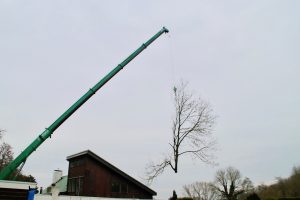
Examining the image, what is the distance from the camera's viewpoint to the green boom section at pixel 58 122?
19.7m

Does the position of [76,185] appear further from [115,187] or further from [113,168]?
[113,168]

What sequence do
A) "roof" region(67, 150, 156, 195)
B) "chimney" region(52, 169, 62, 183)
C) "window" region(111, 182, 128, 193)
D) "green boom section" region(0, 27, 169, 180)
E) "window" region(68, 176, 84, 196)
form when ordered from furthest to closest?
1. "chimney" region(52, 169, 62, 183)
2. "window" region(111, 182, 128, 193)
3. "window" region(68, 176, 84, 196)
4. "roof" region(67, 150, 156, 195)
5. "green boom section" region(0, 27, 169, 180)

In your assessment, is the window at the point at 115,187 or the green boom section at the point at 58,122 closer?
the green boom section at the point at 58,122

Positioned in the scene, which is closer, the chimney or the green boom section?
the green boom section

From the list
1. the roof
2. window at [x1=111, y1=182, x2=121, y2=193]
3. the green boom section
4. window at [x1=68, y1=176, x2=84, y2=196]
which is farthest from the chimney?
the green boom section

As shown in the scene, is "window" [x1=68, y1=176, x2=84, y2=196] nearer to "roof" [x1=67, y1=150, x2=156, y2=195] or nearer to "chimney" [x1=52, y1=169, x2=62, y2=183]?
"roof" [x1=67, y1=150, x2=156, y2=195]

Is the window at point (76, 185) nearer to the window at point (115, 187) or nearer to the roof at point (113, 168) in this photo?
the roof at point (113, 168)

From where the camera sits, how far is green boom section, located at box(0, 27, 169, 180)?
64.5 ft

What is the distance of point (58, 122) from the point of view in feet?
71.8

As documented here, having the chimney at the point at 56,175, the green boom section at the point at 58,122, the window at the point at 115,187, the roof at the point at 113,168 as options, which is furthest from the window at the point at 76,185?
the green boom section at the point at 58,122

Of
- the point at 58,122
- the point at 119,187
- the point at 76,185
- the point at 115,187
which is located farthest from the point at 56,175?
the point at 58,122

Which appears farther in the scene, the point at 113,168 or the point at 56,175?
the point at 56,175

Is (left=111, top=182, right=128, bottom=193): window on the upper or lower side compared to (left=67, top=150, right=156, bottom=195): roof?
lower

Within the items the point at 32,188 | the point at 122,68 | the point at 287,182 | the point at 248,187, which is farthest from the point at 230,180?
the point at 32,188
